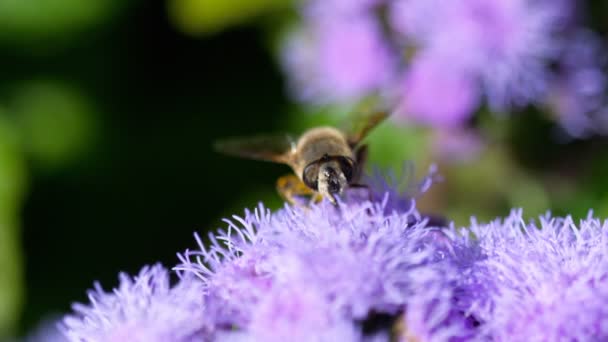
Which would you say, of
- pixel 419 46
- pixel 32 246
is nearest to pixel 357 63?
pixel 419 46

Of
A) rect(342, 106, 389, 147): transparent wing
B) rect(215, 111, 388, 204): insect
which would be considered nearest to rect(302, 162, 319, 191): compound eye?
rect(215, 111, 388, 204): insect

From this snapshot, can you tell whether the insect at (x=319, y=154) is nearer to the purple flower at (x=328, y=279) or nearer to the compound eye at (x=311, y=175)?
the compound eye at (x=311, y=175)

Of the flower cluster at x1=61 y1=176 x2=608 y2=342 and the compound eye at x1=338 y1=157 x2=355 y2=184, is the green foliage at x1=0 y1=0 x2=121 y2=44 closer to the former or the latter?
the compound eye at x1=338 y1=157 x2=355 y2=184

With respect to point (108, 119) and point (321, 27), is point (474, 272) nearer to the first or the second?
point (321, 27)

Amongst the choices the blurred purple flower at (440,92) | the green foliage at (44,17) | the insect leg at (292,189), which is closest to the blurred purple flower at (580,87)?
the blurred purple flower at (440,92)

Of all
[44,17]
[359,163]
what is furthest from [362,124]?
[44,17]

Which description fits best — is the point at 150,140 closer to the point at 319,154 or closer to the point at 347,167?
the point at 319,154
